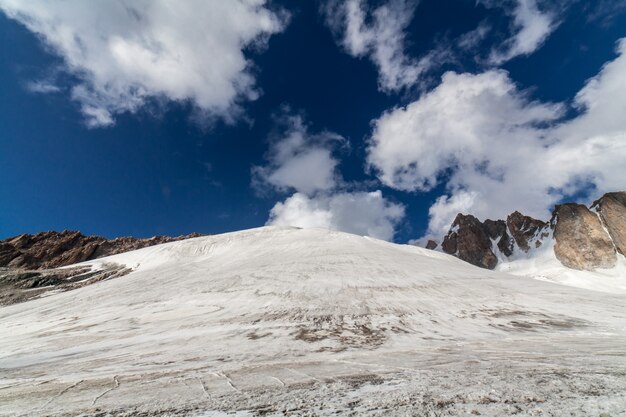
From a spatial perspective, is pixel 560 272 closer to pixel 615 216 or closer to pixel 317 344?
pixel 615 216

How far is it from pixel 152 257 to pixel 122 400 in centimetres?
4584

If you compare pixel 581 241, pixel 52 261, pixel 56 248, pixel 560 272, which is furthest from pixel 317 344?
pixel 581 241

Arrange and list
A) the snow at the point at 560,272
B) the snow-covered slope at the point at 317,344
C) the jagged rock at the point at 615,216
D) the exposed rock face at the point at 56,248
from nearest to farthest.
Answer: the snow-covered slope at the point at 317,344
the exposed rock face at the point at 56,248
the snow at the point at 560,272
the jagged rock at the point at 615,216

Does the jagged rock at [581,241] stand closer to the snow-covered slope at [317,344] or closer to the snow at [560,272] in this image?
the snow at [560,272]

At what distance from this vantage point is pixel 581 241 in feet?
514

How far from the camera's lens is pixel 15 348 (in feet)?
47.4

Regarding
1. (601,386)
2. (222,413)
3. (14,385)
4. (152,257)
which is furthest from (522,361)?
(152,257)

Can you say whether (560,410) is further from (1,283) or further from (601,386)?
(1,283)

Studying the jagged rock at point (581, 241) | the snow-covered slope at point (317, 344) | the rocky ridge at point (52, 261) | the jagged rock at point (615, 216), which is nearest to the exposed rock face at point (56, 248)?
the rocky ridge at point (52, 261)

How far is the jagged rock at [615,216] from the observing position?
146 metres

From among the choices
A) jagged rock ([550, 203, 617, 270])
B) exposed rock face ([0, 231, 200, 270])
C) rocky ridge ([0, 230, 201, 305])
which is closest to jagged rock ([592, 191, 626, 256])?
jagged rock ([550, 203, 617, 270])

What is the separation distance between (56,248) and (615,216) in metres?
214

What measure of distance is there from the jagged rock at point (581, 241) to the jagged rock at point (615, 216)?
232 centimetres

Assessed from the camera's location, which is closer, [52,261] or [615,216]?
[52,261]
